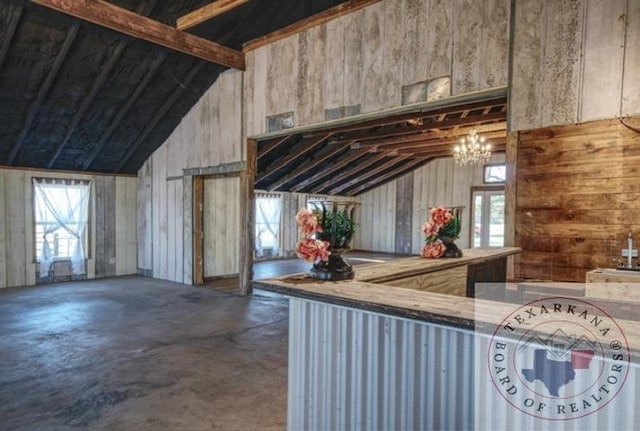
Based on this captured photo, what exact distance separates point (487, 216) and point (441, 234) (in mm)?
8713

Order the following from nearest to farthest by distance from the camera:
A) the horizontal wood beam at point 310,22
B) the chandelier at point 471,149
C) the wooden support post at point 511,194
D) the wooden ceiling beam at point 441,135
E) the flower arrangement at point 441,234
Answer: the flower arrangement at point 441,234 < the wooden support post at point 511,194 < the horizontal wood beam at point 310,22 < the chandelier at point 471,149 < the wooden ceiling beam at point 441,135

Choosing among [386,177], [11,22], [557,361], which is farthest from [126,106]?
[386,177]

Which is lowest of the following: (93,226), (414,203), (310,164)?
(93,226)

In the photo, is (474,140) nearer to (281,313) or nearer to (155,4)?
(281,313)

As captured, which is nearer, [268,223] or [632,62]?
[632,62]

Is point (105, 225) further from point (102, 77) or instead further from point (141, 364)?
point (141, 364)

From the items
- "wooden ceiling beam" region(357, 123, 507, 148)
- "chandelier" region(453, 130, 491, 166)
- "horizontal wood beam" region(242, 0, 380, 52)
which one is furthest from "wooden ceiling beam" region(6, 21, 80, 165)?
"chandelier" region(453, 130, 491, 166)

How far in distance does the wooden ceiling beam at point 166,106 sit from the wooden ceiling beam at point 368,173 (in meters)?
6.45

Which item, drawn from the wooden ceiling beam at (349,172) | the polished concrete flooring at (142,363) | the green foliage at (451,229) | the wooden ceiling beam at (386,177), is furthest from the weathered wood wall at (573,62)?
the wooden ceiling beam at (386,177)

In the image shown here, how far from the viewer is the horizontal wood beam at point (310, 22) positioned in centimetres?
473

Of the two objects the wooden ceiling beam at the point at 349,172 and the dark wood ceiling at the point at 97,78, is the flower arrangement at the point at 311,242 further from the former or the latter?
the wooden ceiling beam at the point at 349,172

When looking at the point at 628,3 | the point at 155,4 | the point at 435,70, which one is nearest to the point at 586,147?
the point at 628,3

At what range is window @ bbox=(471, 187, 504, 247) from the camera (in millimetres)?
10867

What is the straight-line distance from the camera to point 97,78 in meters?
5.62
